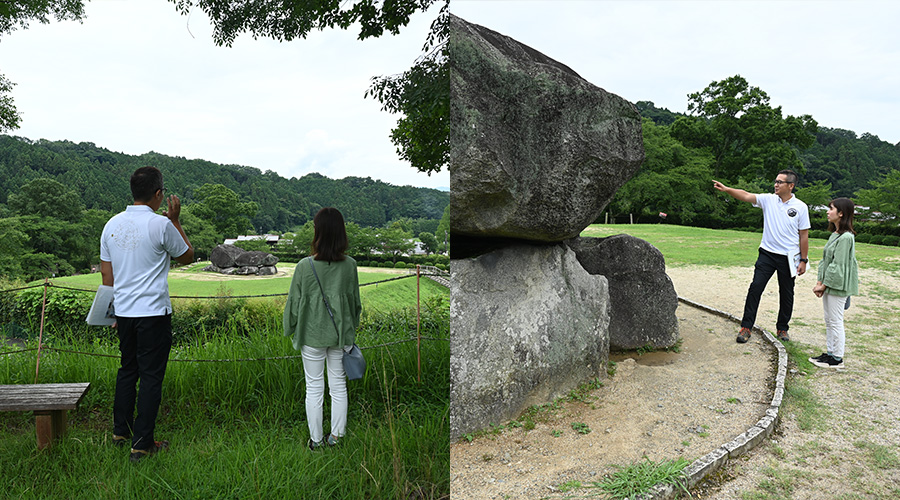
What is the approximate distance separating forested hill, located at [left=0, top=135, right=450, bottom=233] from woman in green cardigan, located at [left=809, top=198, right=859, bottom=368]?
4.19 metres

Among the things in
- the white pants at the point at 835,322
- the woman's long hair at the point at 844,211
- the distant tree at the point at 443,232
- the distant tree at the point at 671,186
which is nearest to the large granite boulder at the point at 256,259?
the distant tree at the point at 443,232

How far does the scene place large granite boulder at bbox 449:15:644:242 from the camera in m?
2.89

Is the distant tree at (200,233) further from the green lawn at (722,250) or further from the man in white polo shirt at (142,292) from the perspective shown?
the green lawn at (722,250)

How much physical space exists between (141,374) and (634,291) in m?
4.36

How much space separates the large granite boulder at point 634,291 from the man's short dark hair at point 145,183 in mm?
4008

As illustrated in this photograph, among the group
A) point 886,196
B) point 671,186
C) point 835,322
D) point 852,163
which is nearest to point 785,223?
point 835,322

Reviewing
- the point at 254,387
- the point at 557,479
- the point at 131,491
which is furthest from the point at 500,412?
the point at 131,491

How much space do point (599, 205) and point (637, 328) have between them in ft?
6.21

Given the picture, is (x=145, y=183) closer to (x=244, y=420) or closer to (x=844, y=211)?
(x=244, y=420)

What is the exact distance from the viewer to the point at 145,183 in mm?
2145

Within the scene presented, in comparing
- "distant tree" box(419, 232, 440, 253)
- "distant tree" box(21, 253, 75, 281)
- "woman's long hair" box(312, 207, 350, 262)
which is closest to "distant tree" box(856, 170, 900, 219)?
"distant tree" box(419, 232, 440, 253)

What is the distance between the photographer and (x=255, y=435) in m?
2.38

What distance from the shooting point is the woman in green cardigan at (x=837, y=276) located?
467 cm

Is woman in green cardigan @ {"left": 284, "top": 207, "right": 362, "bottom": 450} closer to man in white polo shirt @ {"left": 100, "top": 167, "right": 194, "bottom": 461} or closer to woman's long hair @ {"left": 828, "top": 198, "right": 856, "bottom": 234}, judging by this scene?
man in white polo shirt @ {"left": 100, "top": 167, "right": 194, "bottom": 461}
